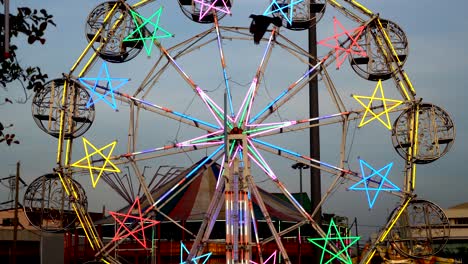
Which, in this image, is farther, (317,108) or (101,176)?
(317,108)

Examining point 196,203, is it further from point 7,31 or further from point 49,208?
point 7,31

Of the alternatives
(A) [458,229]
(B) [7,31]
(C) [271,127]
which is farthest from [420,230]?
(A) [458,229]

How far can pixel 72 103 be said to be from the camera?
30.9 meters

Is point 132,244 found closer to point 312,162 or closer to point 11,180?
point 11,180

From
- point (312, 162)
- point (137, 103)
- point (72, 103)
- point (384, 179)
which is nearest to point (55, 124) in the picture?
point (72, 103)

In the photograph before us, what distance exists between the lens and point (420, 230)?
3131 centimetres

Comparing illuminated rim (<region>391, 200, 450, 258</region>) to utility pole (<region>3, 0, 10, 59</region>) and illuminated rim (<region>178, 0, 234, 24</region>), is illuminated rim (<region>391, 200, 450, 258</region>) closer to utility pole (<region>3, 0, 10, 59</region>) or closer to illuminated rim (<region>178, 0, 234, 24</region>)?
illuminated rim (<region>178, 0, 234, 24</region>)

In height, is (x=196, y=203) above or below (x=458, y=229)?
above

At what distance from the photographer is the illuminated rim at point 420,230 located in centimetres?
3088

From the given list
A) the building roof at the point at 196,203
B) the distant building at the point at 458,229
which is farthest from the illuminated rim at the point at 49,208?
the distant building at the point at 458,229

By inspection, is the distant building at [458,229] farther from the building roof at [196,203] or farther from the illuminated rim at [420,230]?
the illuminated rim at [420,230]

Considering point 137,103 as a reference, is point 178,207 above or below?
below

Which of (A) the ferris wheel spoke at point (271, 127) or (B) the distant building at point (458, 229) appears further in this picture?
(B) the distant building at point (458, 229)

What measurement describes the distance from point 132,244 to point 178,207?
6610 millimetres
